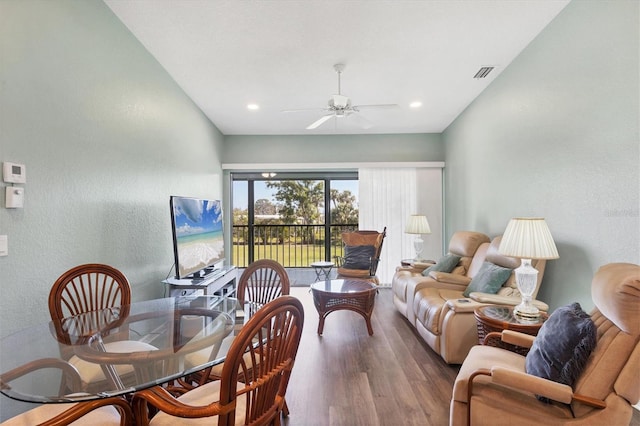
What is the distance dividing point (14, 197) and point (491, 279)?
11.7 feet

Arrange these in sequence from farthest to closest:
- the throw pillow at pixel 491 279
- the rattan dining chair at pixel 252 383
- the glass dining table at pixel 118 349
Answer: the throw pillow at pixel 491 279 < the glass dining table at pixel 118 349 < the rattan dining chair at pixel 252 383

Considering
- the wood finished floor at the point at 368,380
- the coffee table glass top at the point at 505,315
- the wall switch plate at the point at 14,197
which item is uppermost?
the wall switch plate at the point at 14,197

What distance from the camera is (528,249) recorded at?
2.18 meters

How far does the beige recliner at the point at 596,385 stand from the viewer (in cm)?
134

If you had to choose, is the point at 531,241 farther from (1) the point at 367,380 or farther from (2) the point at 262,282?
(2) the point at 262,282

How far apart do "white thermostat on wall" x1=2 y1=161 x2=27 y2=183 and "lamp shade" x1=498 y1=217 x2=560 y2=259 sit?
3108mm

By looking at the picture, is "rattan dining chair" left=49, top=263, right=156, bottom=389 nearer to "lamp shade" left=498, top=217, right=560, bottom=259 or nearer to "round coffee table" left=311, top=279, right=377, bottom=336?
"round coffee table" left=311, top=279, right=377, bottom=336

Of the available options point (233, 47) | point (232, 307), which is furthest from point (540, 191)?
point (233, 47)

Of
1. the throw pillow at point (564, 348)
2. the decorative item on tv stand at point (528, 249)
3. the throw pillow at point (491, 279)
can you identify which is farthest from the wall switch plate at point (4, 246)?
the throw pillow at point (491, 279)

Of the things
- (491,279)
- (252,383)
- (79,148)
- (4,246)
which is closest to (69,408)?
(252,383)

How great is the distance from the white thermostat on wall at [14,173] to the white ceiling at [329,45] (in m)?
1.45

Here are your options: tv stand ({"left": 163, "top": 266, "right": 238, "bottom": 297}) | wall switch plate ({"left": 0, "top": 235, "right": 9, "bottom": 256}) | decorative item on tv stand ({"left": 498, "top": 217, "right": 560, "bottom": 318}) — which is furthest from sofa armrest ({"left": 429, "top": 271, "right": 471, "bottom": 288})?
wall switch plate ({"left": 0, "top": 235, "right": 9, "bottom": 256})

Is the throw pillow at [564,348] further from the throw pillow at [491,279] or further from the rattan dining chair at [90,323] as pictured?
the rattan dining chair at [90,323]

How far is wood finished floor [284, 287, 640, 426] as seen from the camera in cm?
198
